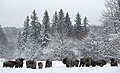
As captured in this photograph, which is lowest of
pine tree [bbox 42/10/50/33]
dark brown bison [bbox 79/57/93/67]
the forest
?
dark brown bison [bbox 79/57/93/67]

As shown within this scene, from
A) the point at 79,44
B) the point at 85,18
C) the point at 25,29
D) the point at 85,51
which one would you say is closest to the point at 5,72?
the point at 85,51

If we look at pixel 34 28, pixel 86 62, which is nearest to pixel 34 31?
pixel 34 28

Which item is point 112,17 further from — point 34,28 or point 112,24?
point 34,28

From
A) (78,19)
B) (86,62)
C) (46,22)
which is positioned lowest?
(86,62)

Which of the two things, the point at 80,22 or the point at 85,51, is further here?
the point at 80,22

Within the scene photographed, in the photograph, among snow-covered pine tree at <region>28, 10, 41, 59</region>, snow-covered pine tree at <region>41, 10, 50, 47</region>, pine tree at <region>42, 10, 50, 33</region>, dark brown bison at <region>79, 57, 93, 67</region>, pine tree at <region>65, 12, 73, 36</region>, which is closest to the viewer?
dark brown bison at <region>79, 57, 93, 67</region>

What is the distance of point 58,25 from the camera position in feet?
236

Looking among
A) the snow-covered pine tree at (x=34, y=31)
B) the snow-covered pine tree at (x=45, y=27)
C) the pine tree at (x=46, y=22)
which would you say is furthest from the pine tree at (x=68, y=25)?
the snow-covered pine tree at (x=34, y=31)

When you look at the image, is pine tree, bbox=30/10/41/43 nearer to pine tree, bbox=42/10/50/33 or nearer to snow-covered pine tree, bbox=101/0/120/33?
pine tree, bbox=42/10/50/33

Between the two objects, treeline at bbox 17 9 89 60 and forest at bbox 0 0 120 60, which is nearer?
forest at bbox 0 0 120 60

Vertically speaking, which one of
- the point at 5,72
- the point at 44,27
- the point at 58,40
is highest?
the point at 44,27

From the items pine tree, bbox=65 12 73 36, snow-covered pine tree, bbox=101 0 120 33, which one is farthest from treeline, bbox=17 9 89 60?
snow-covered pine tree, bbox=101 0 120 33

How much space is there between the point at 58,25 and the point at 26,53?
1692 cm

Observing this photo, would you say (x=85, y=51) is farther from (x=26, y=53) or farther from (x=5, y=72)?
(x=5, y=72)
